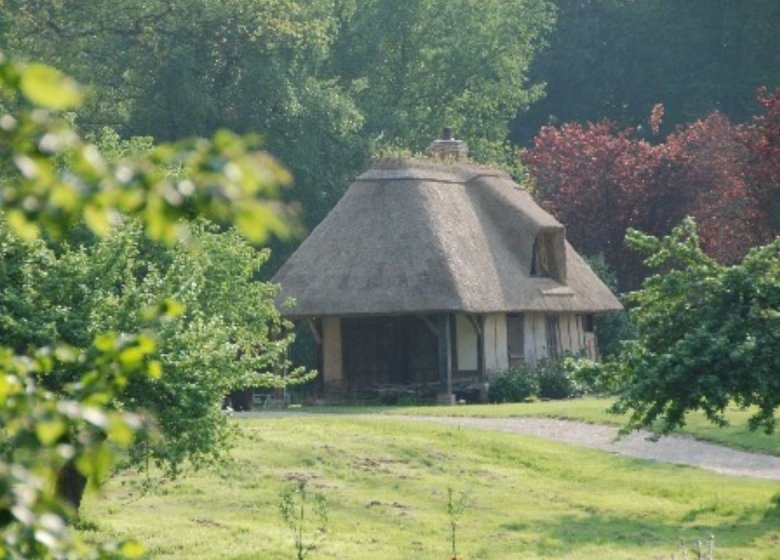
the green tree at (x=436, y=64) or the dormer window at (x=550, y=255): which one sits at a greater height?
the green tree at (x=436, y=64)

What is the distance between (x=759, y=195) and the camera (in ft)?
144

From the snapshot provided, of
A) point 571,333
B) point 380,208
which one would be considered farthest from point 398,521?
point 571,333

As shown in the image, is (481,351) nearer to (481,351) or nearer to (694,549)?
(481,351)

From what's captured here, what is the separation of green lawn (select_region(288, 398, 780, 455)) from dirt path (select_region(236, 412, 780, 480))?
37 cm

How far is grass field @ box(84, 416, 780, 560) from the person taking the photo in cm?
2209

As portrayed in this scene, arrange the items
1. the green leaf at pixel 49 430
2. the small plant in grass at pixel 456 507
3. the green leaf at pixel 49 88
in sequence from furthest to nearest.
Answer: the small plant in grass at pixel 456 507, the green leaf at pixel 49 430, the green leaf at pixel 49 88

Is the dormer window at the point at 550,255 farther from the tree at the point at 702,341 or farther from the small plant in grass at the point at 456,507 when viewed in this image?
the tree at the point at 702,341

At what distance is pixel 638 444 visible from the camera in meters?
32.8

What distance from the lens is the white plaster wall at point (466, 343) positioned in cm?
4438

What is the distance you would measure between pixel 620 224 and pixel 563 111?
21905 mm

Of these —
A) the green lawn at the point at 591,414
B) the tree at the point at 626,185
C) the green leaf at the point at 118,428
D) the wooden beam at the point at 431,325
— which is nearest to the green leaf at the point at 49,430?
the green leaf at the point at 118,428

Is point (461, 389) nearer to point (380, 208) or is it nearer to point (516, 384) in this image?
point (516, 384)

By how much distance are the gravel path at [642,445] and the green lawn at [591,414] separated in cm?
36

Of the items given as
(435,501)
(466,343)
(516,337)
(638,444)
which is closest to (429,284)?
(466,343)
